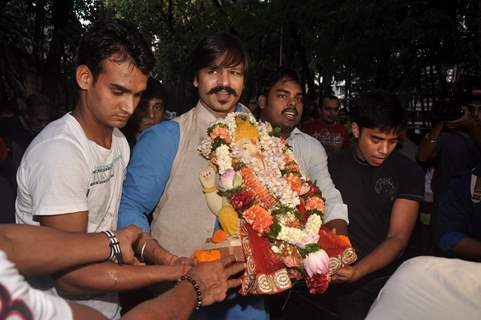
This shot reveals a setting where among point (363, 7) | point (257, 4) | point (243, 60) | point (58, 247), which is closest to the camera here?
point (58, 247)

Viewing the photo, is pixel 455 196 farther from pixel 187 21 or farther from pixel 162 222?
pixel 187 21

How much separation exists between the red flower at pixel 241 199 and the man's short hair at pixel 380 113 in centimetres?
131

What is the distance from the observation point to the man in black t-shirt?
10.5 feet

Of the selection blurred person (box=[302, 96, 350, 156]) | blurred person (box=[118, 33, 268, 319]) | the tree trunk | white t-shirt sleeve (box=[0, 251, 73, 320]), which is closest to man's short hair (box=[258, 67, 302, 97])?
blurred person (box=[118, 33, 268, 319])

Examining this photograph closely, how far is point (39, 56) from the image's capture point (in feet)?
38.8

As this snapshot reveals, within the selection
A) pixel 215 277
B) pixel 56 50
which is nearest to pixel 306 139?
pixel 215 277

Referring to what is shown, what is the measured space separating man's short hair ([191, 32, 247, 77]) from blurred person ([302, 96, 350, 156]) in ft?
14.2

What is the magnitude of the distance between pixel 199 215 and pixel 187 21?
76.8ft

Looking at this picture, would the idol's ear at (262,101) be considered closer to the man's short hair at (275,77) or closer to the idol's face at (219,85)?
the man's short hair at (275,77)

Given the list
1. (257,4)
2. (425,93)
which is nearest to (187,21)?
(257,4)

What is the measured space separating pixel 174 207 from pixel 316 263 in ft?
2.80

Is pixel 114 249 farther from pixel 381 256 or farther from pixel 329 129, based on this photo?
pixel 329 129

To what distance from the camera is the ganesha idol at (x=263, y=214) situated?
2.43 meters

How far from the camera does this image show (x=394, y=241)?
3146 millimetres
